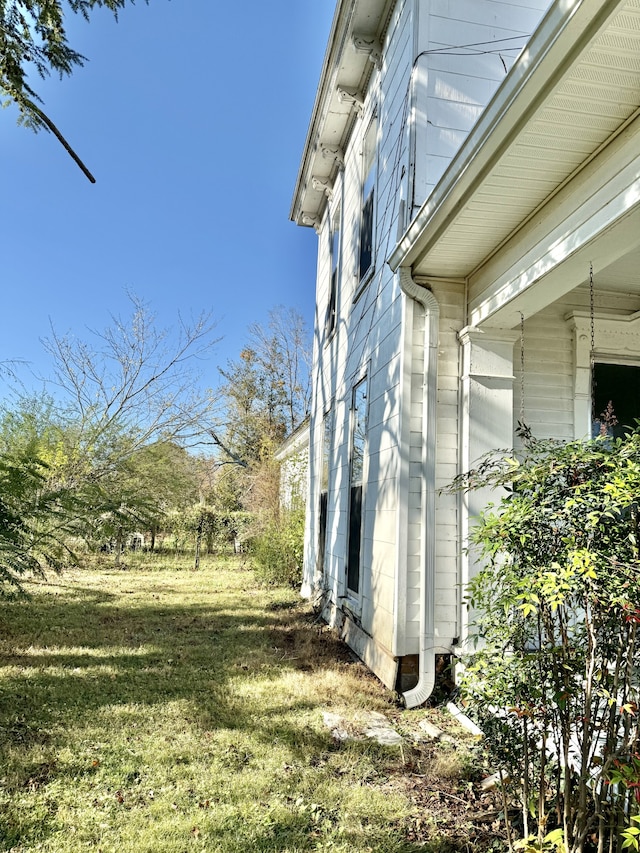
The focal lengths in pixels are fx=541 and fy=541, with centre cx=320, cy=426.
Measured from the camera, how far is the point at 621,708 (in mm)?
1555

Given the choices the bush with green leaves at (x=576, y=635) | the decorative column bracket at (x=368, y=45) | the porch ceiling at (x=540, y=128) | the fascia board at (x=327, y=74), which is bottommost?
the bush with green leaves at (x=576, y=635)

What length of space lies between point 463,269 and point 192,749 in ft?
11.5

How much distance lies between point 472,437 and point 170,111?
11.7 metres

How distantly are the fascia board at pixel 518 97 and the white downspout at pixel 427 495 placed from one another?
0.59m

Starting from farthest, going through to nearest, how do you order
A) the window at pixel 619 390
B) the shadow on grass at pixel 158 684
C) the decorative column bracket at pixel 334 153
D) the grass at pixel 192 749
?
the decorative column bracket at pixel 334 153 < the window at pixel 619 390 < the shadow on grass at pixel 158 684 < the grass at pixel 192 749

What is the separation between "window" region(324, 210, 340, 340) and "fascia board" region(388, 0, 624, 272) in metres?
4.06

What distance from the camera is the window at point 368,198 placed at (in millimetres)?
5570

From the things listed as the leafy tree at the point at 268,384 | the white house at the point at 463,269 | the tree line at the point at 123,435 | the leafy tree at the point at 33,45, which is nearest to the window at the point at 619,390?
the white house at the point at 463,269

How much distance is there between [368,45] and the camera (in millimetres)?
5484

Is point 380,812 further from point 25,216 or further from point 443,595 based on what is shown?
point 25,216

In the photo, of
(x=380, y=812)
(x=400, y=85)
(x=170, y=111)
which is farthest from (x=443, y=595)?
(x=170, y=111)

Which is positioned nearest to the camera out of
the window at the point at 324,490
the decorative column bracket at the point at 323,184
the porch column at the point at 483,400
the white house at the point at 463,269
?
the white house at the point at 463,269

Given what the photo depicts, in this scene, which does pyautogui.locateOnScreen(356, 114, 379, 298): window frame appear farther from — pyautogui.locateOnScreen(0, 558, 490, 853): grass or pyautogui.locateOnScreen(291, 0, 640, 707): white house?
pyautogui.locateOnScreen(0, 558, 490, 853): grass

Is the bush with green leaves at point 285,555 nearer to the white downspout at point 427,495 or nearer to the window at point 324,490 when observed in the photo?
the window at point 324,490
